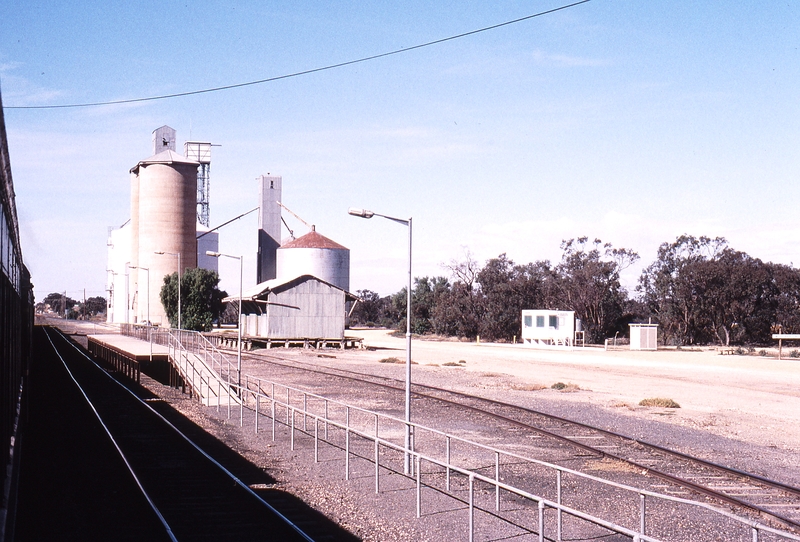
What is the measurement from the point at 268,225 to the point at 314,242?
48.4 feet

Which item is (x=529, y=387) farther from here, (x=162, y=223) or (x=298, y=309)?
(x=162, y=223)

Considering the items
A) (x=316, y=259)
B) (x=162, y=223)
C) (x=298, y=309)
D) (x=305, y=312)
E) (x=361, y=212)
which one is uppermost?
(x=162, y=223)

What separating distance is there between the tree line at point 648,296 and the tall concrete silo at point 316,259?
63.9 ft

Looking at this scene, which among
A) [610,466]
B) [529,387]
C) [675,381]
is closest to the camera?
[610,466]

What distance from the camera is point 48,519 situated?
40.8 ft

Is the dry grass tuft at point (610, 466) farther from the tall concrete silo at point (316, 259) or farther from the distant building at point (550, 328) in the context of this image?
the tall concrete silo at point (316, 259)

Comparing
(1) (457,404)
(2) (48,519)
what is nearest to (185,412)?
(1) (457,404)

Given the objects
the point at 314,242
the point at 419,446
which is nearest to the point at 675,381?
the point at 419,446

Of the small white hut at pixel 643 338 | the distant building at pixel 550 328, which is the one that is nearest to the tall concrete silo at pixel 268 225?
the distant building at pixel 550 328

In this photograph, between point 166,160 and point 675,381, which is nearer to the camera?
point 675,381

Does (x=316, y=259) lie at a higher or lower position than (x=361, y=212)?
higher

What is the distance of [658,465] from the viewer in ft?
57.3

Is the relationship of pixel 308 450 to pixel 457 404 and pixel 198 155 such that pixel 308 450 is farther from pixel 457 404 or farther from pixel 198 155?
pixel 198 155

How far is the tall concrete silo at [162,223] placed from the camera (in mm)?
83375
